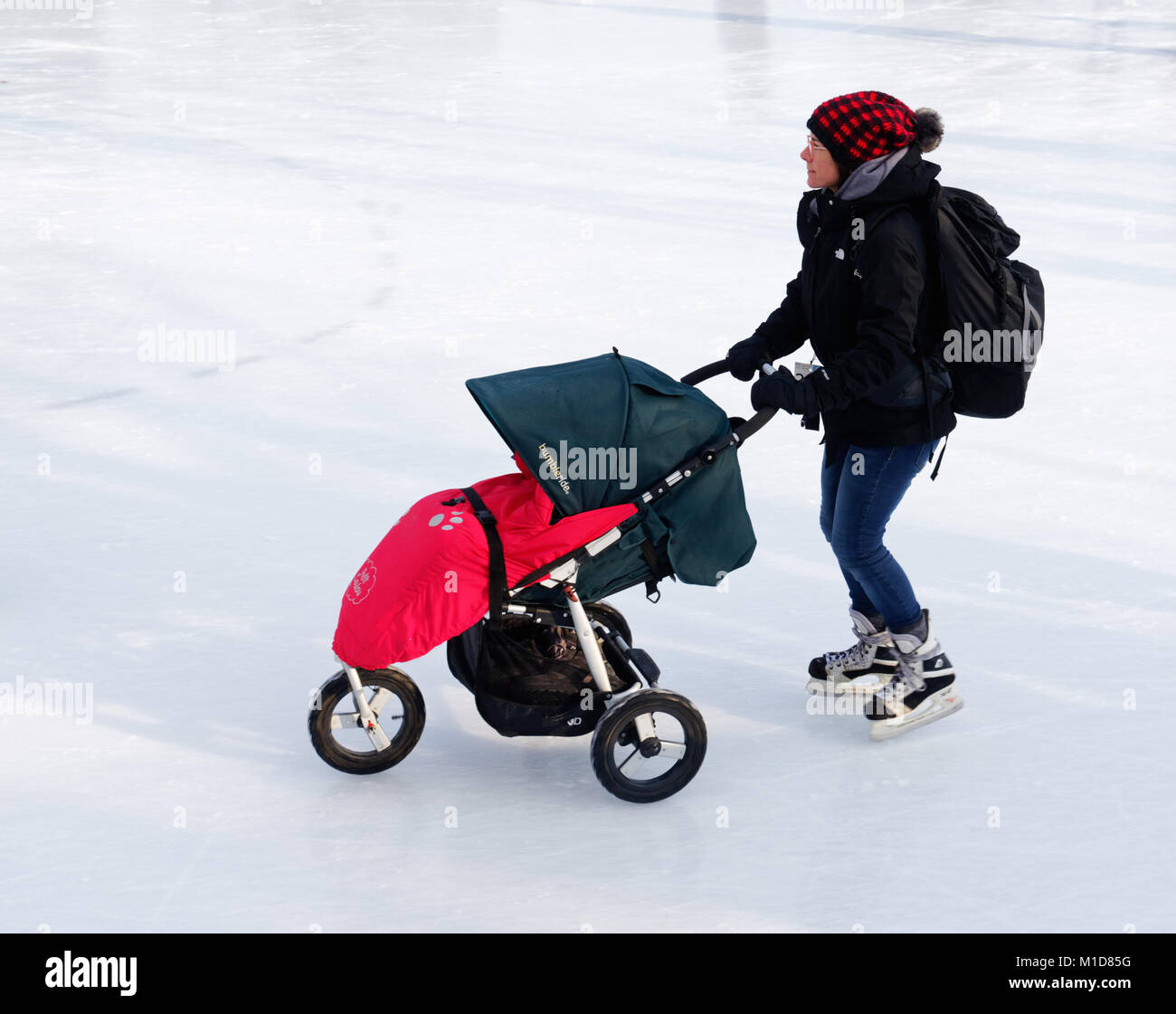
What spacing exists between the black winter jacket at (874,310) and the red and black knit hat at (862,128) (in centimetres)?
5

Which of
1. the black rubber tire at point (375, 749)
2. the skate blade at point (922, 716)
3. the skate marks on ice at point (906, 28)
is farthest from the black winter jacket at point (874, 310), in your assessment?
the skate marks on ice at point (906, 28)

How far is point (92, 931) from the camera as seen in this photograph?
2.63 metres

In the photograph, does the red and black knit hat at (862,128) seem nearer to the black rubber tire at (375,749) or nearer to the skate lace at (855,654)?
the skate lace at (855,654)

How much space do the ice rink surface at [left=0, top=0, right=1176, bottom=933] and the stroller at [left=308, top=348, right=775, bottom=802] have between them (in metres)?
0.16

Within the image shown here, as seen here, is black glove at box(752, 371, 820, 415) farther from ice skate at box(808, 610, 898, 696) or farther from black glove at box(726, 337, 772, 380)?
ice skate at box(808, 610, 898, 696)

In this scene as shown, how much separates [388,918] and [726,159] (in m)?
6.35

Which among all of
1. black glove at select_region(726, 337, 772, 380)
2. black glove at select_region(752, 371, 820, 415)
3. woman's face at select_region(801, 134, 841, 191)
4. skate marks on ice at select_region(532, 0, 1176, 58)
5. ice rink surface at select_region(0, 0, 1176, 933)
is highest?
woman's face at select_region(801, 134, 841, 191)

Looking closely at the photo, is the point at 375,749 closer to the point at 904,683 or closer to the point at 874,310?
the point at 904,683

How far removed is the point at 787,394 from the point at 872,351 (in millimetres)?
176

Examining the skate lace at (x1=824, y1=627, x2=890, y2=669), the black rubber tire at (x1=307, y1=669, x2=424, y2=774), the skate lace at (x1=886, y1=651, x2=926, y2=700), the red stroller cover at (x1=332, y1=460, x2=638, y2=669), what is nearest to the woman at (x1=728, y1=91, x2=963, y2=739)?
the skate lace at (x1=886, y1=651, x2=926, y2=700)

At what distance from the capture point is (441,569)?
2801 mm

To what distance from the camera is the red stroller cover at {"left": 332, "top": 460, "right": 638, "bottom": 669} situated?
2805 millimetres

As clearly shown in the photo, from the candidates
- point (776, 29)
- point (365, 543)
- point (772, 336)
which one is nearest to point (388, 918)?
point (772, 336)

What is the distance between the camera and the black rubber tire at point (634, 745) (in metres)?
2.91
